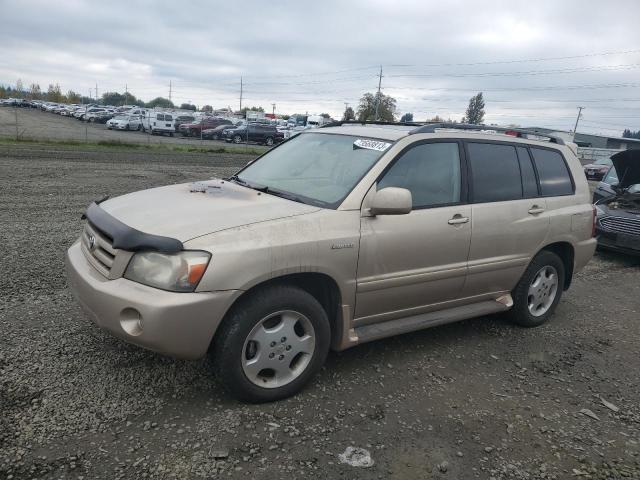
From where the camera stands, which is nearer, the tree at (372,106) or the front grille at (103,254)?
the front grille at (103,254)

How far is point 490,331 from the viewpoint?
4.90 m

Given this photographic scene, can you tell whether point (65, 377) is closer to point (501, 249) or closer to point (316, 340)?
point (316, 340)

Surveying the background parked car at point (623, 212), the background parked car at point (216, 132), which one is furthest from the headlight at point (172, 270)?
the background parked car at point (216, 132)

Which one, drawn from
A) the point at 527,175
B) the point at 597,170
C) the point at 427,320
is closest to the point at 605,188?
the point at 527,175

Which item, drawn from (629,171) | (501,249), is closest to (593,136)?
(629,171)

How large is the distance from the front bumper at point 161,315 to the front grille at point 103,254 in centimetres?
7

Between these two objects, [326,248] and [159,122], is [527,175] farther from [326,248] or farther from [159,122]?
[159,122]

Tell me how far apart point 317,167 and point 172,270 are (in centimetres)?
162

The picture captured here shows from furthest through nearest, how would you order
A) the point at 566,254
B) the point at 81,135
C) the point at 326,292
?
the point at 81,135, the point at 566,254, the point at 326,292

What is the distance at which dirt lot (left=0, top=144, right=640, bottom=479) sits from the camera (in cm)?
275

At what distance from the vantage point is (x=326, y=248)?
3.32 metres

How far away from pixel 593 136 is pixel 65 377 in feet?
314

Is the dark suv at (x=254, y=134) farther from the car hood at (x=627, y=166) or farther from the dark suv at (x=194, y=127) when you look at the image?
the car hood at (x=627, y=166)

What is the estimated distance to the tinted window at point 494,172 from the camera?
434 cm
